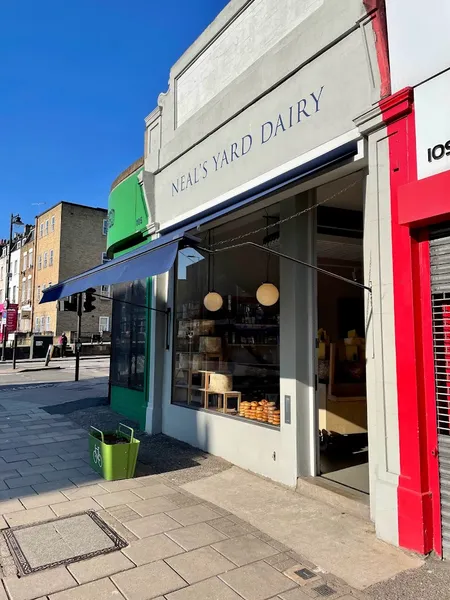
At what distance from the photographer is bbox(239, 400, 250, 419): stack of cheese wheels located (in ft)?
20.6

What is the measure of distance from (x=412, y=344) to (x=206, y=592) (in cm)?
236

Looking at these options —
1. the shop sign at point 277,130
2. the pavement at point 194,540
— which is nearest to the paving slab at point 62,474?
the pavement at point 194,540

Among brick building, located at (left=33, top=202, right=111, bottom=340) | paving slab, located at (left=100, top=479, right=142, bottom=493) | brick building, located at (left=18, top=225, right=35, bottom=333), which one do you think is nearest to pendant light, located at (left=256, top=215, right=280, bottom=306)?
paving slab, located at (left=100, top=479, right=142, bottom=493)

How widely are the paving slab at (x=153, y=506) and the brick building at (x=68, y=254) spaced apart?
33.8 meters

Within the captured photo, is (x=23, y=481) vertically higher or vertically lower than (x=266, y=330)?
lower

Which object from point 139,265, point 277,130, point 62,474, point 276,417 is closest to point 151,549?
point 276,417

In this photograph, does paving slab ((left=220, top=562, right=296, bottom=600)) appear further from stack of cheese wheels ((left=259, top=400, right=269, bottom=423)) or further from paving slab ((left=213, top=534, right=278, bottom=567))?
stack of cheese wheels ((left=259, top=400, right=269, bottom=423))

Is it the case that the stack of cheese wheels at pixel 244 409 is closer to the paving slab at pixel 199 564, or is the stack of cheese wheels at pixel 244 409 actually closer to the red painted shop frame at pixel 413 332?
the paving slab at pixel 199 564

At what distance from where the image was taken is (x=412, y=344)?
11.8 ft

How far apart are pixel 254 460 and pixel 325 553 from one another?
2.18 meters

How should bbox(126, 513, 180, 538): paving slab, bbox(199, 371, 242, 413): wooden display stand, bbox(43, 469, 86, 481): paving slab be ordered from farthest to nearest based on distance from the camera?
bbox(199, 371, 242, 413): wooden display stand → bbox(43, 469, 86, 481): paving slab → bbox(126, 513, 180, 538): paving slab

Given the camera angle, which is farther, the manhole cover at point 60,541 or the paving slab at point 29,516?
the paving slab at point 29,516

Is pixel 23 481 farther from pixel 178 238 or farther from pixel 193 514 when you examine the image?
pixel 178 238

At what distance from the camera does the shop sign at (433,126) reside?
338 cm
